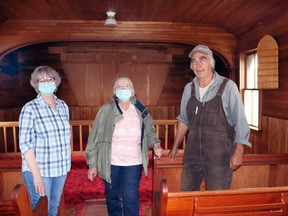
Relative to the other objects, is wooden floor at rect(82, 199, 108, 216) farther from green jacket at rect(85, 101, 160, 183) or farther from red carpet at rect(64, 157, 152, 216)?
green jacket at rect(85, 101, 160, 183)

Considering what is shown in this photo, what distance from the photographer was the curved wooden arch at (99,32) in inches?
184

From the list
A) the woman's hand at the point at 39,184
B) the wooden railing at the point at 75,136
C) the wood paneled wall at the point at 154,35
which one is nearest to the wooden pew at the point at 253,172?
the woman's hand at the point at 39,184

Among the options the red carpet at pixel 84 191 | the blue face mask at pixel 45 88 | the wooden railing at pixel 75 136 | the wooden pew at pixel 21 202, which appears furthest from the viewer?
the wooden railing at pixel 75 136

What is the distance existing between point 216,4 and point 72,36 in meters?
2.65

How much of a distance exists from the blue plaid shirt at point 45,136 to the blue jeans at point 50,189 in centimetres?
5

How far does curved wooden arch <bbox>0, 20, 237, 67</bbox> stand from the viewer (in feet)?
15.3

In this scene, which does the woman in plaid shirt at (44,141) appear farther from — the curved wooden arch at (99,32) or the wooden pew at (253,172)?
the curved wooden arch at (99,32)

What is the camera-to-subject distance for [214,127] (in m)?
1.79

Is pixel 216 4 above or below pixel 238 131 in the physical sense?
above

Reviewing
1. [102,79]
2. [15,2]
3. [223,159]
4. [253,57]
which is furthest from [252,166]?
[102,79]

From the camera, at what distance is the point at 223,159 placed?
70.6 inches

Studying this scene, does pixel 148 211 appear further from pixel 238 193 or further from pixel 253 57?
pixel 253 57

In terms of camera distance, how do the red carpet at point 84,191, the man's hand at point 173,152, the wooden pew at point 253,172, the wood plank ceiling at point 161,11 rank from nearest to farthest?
the man's hand at point 173,152 → the wooden pew at point 253,172 → the red carpet at point 84,191 → the wood plank ceiling at point 161,11

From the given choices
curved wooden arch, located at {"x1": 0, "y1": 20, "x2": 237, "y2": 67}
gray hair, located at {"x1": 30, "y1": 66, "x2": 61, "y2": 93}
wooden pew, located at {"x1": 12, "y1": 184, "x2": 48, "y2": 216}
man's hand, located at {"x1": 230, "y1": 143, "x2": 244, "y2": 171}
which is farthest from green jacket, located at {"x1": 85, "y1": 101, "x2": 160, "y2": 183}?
curved wooden arch, located at {"x1": 0, "y1": 20, "x2": 237, "y2": 67}
